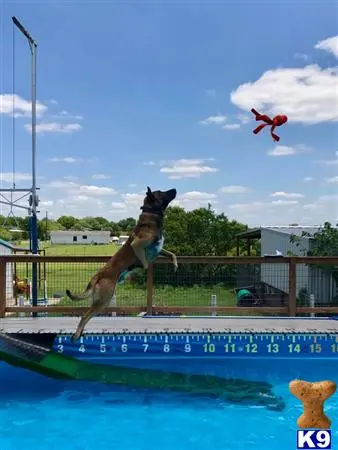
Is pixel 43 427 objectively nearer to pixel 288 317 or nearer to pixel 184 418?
pixel 184 418

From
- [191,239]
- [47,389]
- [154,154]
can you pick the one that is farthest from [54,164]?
[47,389]

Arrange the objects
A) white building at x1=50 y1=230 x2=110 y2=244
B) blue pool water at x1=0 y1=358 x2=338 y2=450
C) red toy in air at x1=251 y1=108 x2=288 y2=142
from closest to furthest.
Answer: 1. red toy in air at x1=251 y1=108 x2=288 y2=142
2. blue pool water at x1=0 y1=358 x2=338 y2=450
3. white building at x1=50 y1=230 x2=110 y2=244

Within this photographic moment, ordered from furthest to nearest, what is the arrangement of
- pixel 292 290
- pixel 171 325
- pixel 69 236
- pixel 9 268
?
pixel 69 236 < pixel 9 268 < pixel 292 290 < pixel 171 325

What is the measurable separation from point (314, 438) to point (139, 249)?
132 cm

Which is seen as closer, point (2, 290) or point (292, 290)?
point (292, 290)

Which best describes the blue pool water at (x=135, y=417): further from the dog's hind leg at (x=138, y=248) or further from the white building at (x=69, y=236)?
the white building at (x=69, y=236)

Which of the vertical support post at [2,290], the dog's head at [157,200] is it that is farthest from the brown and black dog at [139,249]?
the vertical support post at [2,290]

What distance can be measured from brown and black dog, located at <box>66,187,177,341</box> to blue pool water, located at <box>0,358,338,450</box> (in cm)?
161

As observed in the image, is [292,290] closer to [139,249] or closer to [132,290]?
[132,290]

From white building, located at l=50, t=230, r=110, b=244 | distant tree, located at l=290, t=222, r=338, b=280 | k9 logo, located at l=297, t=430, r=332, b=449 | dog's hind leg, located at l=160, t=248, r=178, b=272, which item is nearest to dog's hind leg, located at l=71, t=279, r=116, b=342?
dog's hind leg, located at l=160, t=248, r=178, b=272

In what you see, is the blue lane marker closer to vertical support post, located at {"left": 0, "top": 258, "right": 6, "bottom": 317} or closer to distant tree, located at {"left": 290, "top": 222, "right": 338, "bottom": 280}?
vertical support post, located at {"left": 0, "top": 258, "right": 6, "bottom": 317}

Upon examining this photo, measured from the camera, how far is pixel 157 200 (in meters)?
2.91

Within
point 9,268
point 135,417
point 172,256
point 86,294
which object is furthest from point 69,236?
point 86,294

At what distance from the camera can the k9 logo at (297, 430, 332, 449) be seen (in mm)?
2285
